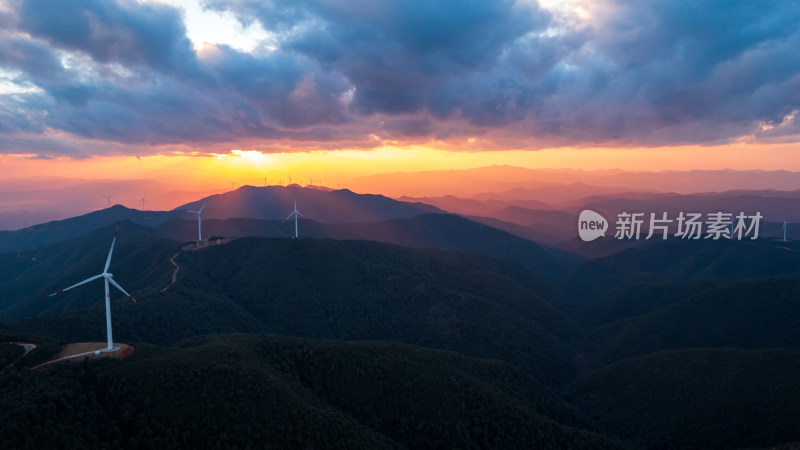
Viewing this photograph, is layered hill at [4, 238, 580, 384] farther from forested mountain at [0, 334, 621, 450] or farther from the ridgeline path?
forested mountain at [0, 334, 621, 450]

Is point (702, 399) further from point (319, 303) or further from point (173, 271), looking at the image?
point (173, 271)

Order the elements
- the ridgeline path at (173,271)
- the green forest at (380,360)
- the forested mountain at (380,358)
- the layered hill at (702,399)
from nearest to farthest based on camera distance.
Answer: the green forest at (380,360), the forested mountain at (380,358), the layered hill at (702,399), the ridgeline path at (173,271)

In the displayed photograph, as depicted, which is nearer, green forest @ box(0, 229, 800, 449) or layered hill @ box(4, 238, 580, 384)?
green forest @ box(0, 229, 800, 449)

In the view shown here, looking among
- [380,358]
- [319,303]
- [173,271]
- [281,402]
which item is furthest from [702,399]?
[173,271]

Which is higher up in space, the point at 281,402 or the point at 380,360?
the point at 281,402

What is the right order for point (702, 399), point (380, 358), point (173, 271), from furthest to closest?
point (173, 271), point (702, 399), point (380, 358)

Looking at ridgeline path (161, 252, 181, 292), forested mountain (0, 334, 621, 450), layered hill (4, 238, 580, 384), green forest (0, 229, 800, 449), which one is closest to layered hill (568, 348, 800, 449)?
green forest (0, 229, 800, 449)

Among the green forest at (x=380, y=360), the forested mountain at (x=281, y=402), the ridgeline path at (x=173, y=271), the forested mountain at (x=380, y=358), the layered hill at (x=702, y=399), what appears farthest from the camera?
the ridgeline path at (x=173, y=271)

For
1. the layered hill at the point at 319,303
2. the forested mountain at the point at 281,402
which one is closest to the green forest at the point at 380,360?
the forested mountain at the point at 281,402

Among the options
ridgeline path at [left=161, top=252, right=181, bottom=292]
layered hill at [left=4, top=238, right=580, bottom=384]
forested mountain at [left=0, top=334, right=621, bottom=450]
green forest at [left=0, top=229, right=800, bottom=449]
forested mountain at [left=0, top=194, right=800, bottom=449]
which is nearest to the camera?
forested mountain at [left=0, top=334, right=621, bottom=450]

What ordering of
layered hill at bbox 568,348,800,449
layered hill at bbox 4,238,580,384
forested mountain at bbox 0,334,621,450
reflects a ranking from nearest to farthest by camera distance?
forested mountain at bbox 0,334,621,450, layered hill at bbox 568,348,800,449, layered hill at bbox 4,238,580,384

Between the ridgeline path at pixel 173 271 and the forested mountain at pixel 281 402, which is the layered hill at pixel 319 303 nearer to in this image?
the ridgeline path at pixel 173 271
